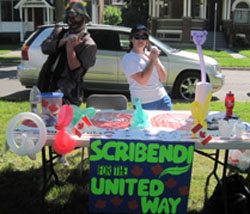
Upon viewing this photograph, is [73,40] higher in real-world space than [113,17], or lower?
lower

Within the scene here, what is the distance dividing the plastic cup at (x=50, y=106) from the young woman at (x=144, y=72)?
36.1 inches

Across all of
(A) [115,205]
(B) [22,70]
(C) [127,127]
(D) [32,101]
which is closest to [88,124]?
(C) [127,127]

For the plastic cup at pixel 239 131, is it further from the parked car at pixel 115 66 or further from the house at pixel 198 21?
the house at pixel 198 21

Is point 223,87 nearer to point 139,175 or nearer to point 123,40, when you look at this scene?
point 123,40

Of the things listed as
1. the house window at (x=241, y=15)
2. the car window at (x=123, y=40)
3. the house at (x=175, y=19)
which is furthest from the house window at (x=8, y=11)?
the car window at (x=123, y=40)

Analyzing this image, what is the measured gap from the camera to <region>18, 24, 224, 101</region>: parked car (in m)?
7.92

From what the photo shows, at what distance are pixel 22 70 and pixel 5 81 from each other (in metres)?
2.83

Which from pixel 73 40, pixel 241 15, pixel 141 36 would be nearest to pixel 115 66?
pixel 141 36

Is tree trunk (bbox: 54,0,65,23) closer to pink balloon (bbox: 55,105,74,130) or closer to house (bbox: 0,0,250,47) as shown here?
pink balloon (bbox: 55,105,74,130)

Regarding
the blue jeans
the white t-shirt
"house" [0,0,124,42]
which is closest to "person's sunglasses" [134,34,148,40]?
the white t-shirt

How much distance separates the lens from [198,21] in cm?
2620

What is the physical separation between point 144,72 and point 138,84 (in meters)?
0.24

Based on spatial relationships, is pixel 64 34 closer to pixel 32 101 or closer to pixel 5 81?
pixel 32 101

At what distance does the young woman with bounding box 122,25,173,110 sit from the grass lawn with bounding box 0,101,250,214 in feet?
3.38
